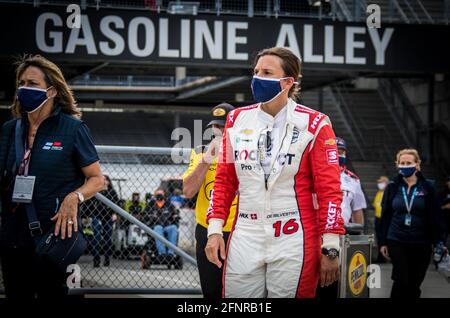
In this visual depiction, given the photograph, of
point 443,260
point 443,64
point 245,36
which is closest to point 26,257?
point 443,260

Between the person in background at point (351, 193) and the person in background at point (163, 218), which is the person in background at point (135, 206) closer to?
the person in background at point (163, 218)

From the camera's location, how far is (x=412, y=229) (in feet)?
31.1

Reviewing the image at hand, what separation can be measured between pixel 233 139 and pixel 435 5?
18643 mm

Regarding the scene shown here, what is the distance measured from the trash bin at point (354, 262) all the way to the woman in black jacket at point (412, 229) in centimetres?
102

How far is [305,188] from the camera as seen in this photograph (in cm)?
473

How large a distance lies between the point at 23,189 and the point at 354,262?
14.1 ft

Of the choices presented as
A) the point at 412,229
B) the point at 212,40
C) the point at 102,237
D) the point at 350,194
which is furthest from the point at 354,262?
the point at 212,40

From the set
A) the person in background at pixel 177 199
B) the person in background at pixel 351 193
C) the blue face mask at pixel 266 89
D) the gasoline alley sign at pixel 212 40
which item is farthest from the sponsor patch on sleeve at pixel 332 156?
the gasoline alley sign at pixel 212 40

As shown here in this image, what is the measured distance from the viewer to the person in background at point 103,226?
358 inches

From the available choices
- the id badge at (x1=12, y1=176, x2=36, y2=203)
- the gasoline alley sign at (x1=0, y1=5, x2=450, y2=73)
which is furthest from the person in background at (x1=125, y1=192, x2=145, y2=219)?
the gasoline alley sign at (x1=0, y1=5, x2=450, y2=73)

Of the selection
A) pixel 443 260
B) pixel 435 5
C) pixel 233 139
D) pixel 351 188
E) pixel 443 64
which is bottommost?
pixel 443 260

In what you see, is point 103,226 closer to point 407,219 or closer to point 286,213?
point 407,219

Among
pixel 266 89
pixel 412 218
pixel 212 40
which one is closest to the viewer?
pixel 266 89
